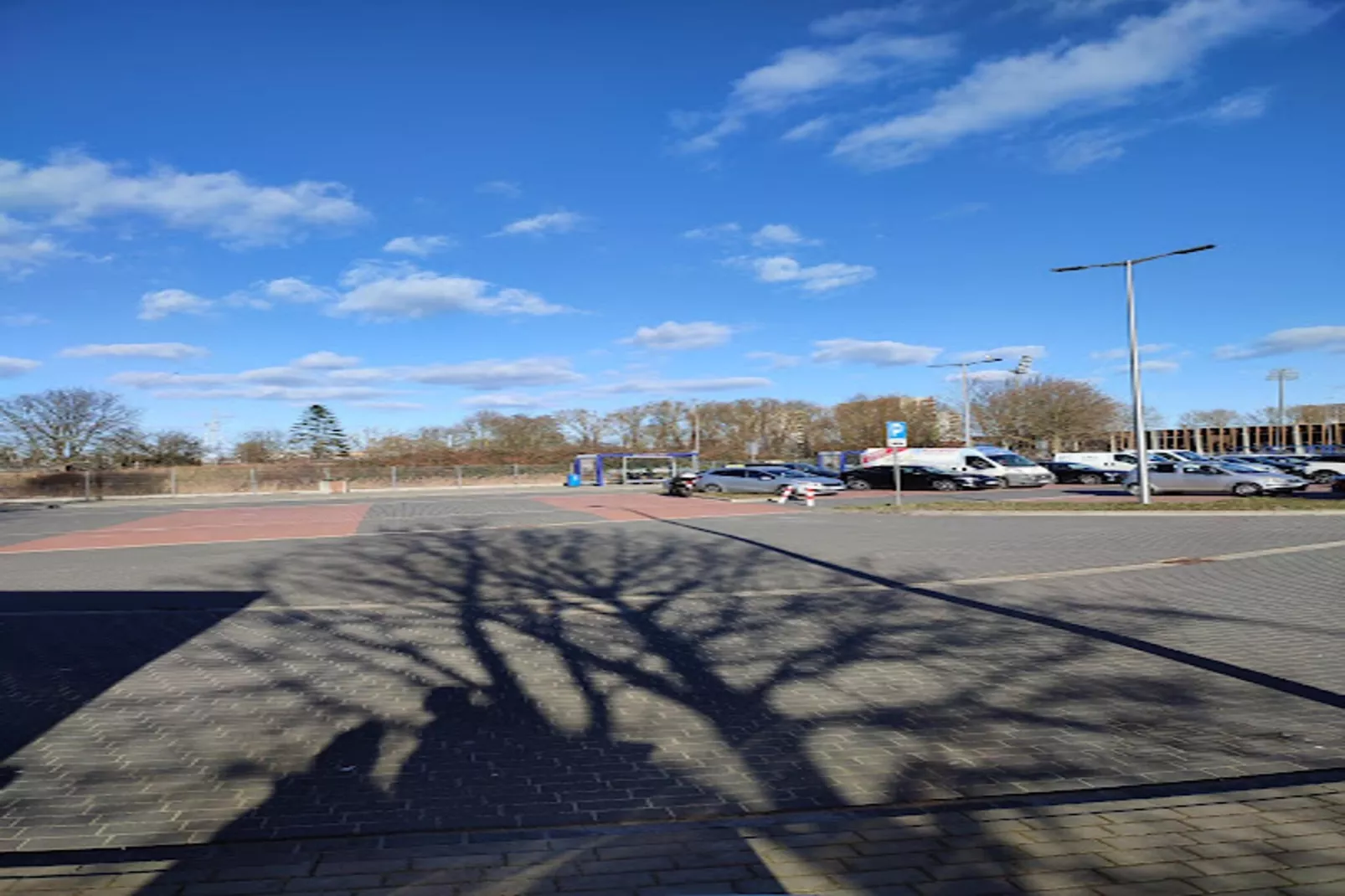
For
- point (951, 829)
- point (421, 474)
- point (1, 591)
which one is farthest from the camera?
point (421, 474)

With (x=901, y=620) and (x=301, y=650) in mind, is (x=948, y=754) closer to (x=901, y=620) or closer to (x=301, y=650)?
(x=901, y=620)

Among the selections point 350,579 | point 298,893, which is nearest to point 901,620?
point 298,893

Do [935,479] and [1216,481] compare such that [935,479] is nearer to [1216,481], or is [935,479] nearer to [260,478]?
[1216,481]

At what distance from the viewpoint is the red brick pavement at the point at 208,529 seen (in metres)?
20.1

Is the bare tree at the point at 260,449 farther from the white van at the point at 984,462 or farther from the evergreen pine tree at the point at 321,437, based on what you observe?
the white van at the point at 984,462

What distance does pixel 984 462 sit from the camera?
4147 centimetres

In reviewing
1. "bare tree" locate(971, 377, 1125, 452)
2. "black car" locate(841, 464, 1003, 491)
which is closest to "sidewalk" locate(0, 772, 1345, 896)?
"black car" locate(841, 464, 1003, 491)

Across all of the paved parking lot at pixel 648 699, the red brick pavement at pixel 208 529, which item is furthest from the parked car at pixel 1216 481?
the red brick pavement at pixel 208 529

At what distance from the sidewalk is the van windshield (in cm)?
3936

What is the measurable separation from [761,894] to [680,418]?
7927cm

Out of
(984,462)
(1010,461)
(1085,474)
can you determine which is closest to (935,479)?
(984,462)

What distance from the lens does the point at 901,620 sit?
9180 millimetres

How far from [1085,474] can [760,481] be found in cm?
1690

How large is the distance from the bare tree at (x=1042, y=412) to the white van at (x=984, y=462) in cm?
2678
